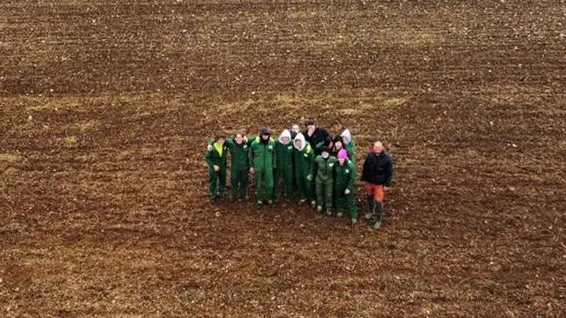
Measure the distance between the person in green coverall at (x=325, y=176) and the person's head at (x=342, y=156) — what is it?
0.47 ft

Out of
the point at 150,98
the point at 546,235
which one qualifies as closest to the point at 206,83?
the point at 150,98

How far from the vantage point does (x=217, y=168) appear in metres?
12.6

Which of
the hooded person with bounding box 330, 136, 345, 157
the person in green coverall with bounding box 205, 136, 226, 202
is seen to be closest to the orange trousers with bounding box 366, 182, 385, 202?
the hooded person with bounding box 330, 136, 345, 157

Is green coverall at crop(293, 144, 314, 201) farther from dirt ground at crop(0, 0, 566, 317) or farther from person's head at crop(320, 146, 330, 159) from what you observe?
dirt ground at crop(0, 0, 566, 317)

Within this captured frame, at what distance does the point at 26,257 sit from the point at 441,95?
11361 millimetres

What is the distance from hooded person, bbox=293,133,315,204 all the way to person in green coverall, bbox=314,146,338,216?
0.59 ft

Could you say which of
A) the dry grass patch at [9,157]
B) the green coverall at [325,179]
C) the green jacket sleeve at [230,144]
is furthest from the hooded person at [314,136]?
the dry grass patch at [9,157]

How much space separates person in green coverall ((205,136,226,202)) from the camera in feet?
41.0

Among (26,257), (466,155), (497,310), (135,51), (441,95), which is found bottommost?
(497,310)

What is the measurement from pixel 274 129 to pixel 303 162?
334 centimetres

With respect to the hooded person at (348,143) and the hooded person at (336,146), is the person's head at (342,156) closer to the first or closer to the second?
the hooded person at (336,146)

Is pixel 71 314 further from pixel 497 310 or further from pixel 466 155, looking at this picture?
pixel 466 155

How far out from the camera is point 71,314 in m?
10.6

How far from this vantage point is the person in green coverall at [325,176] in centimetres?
1210
